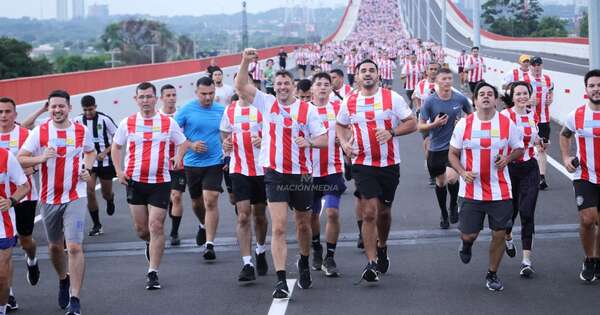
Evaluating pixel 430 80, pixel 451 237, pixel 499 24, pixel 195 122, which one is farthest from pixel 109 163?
pixel 499 24

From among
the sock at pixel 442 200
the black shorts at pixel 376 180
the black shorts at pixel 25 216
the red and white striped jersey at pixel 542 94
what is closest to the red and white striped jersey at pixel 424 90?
the red and white striped jersey at pixel 542 94

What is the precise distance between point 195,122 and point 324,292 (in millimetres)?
3207

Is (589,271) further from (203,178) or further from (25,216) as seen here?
(25,216)

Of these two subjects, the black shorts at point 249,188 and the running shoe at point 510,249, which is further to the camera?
the running shoe at point 510,249

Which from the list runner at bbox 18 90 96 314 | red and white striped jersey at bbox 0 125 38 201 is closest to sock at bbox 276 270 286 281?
Result: runner at bbox 18 90 96 314

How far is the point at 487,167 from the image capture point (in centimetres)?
969

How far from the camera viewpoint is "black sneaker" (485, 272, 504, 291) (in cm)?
958

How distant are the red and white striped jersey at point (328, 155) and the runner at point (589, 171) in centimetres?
240

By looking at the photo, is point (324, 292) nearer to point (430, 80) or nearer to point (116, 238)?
point (116, 238)

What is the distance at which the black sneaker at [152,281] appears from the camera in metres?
10.1

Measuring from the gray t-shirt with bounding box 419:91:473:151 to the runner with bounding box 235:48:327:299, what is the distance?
133 inches

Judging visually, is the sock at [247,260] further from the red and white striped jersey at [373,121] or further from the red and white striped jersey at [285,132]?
the red and white striped jersey at [373,121]

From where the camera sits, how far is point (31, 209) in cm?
1001

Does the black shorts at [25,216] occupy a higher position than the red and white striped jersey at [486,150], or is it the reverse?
the red and white striped jersey at [486,150]
